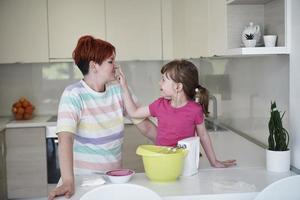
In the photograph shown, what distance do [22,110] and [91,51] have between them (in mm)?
2369

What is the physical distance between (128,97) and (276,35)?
0.77m

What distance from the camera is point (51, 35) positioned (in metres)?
4.01

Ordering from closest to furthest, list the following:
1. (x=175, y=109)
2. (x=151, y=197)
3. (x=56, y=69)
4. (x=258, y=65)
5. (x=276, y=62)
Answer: (x=151, y=197), (x=175, y=109), (x=276, y=62), (x=258, y=65), (x=56, y=69)

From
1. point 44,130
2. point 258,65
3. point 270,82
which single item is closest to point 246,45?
point 270,82

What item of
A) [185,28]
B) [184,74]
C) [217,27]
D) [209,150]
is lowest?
[209,150]

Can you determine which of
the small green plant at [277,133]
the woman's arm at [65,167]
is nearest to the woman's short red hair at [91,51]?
the woman's arm at [65,167]

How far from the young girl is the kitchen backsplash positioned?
0.41 metres

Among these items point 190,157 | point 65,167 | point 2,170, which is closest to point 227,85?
point 190,157

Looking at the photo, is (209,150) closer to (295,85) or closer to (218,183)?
(218,183)

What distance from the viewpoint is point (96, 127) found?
1911mm

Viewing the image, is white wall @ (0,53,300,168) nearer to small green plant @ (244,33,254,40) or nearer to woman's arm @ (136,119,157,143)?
small green plant @ (244,33,254,40)

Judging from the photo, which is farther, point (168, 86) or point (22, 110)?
point (22, 110)

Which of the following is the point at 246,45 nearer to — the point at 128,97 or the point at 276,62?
the point at 276,62

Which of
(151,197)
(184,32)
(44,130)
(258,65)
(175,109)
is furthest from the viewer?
(44,130)
